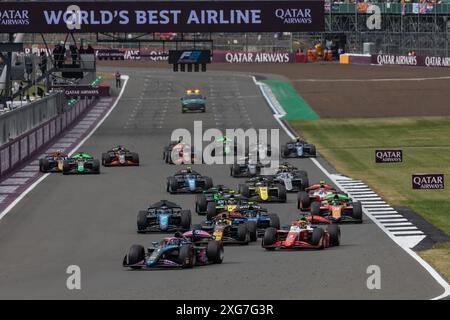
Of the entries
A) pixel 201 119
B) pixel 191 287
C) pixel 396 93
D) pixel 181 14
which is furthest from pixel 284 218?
pixel 396 93

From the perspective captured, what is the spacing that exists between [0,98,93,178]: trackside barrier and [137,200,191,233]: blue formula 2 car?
62.5ft

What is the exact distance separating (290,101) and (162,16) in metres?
34.9

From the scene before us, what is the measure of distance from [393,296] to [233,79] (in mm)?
111368

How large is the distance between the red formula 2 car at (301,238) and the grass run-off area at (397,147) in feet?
9.20

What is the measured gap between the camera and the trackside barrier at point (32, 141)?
62.6 meters

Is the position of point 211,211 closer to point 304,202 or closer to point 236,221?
point 236,221

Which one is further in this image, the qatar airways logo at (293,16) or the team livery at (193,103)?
the team livery at (193,103)

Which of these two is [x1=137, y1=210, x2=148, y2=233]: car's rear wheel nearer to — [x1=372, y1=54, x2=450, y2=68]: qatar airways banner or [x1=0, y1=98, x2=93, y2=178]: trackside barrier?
[x1=0, y1=98, x2=93, y2=178]: trackside barrier

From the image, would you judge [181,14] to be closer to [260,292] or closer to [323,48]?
[260,292]

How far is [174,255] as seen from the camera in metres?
35.4

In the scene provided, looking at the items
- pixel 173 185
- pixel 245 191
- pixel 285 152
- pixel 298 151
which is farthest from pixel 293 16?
pixel 245 191

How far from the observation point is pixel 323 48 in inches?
6732

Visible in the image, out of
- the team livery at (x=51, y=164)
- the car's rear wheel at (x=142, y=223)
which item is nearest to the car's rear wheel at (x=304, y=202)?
the car's rear wheel at (x=142, y=223)

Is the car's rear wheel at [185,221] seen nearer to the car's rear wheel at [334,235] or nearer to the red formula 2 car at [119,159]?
the car's rear wheel at [334,235]
